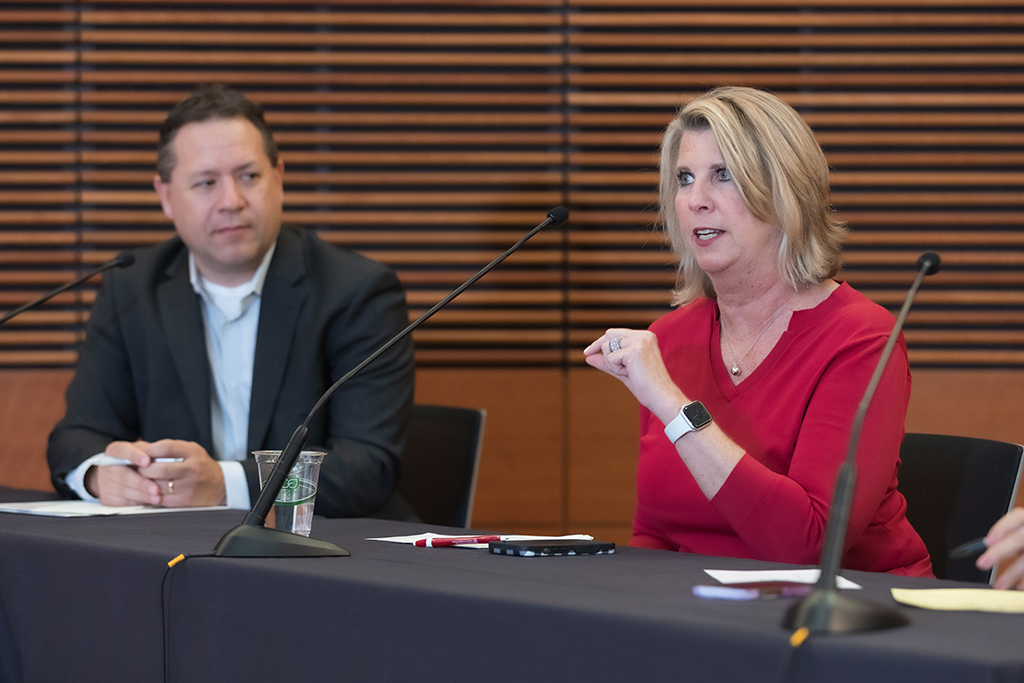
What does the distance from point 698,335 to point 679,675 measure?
1297 mm

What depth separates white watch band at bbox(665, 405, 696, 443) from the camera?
6.03ft

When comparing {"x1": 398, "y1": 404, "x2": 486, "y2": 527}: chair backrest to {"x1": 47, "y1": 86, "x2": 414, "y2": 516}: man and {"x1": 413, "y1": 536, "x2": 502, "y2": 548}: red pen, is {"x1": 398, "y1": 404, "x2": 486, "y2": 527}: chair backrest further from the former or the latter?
{"x1": 413, "y1": 536, "x2": 502, "y2": 548}: red pen

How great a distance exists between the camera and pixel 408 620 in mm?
1343

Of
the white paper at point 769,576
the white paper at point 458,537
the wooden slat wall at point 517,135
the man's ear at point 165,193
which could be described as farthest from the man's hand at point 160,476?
the wooden slat wall at point 517,135

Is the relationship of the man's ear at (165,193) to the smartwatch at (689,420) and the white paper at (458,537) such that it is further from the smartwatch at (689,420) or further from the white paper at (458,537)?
the smartwatch at (689,420)

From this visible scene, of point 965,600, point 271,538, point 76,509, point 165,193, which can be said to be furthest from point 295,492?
point 165,193

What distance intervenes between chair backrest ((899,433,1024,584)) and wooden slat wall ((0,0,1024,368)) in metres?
1.76

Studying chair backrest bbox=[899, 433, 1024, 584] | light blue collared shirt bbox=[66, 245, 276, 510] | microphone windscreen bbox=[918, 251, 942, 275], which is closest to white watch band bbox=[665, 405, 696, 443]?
microphone windscreen bbox=[918, 251, 942, 275]

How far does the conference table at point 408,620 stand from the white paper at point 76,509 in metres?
0.12

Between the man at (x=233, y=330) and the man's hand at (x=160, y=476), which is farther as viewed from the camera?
the man at (x=233, y=330)

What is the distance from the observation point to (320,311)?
2793 mm

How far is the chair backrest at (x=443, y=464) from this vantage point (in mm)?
2832

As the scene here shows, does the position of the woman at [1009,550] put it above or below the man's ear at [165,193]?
below

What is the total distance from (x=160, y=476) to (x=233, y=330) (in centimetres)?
72
